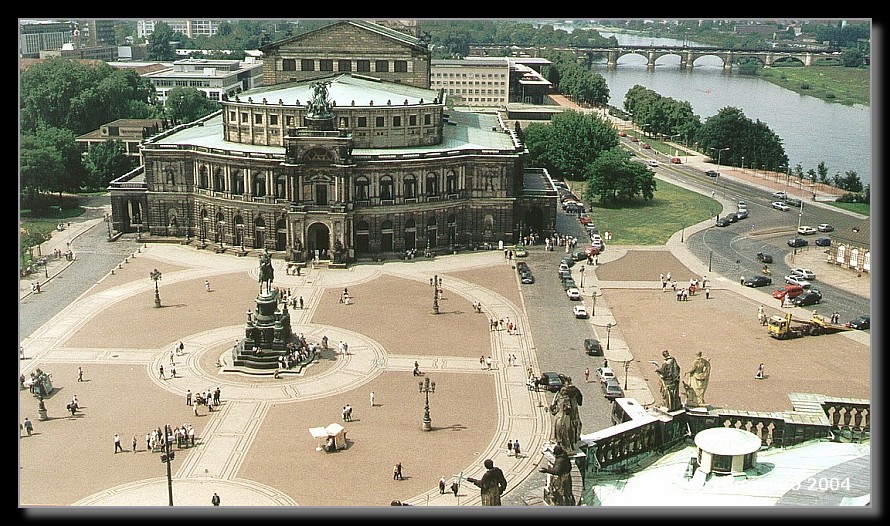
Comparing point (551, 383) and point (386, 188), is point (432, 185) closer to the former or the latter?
point (386, 188)

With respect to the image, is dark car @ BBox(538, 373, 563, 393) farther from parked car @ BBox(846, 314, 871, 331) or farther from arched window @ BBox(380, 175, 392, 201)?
arched window @ BBox(380, 175, 392, 201)

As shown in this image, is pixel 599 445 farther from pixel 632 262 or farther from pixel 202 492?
pixel 632 262

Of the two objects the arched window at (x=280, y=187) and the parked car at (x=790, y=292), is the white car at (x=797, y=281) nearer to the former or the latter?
the parked car at (x=790, y=292)

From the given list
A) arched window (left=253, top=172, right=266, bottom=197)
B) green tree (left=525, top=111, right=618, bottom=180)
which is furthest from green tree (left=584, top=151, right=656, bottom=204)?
arched window (left=253, top=172, right=266, bottom=197)

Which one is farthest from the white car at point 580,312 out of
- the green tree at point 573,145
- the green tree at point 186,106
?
the green tree at point 186,106

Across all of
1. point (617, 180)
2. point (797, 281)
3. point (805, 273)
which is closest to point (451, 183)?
point (617, 180)
